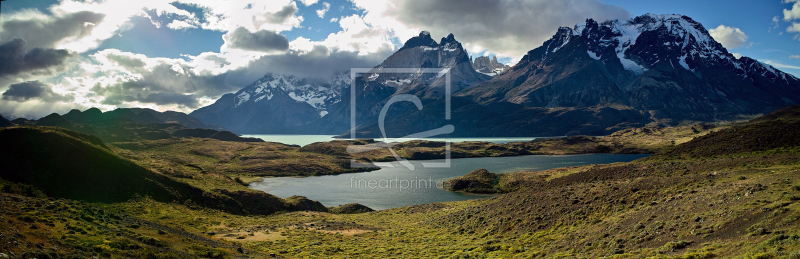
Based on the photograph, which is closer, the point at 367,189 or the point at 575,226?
the point at 575,226

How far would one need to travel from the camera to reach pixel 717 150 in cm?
5416

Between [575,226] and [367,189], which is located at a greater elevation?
[575,226]

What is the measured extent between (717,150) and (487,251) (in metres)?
48.2

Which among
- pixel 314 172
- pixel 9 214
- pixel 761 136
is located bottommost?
pixel 314 172

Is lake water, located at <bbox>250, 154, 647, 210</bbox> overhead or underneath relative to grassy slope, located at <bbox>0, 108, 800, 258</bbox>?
underneath

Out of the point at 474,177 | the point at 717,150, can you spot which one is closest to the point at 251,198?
the point at 474,177

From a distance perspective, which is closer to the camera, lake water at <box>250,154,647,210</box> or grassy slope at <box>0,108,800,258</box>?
Result: grassy slope at <box>0,108,800,258</box>

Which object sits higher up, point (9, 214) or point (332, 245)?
point (9, 214)

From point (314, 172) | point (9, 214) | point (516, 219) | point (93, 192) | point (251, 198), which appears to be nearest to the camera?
point (9, 214)

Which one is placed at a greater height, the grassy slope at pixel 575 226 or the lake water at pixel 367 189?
the grassy slope at pixel 575 226

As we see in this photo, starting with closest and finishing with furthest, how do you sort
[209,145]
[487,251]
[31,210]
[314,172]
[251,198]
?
[31,210]
[487,251]
[251,198]
[314,172]
[209,145]

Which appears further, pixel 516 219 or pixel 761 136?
pixel 761 136

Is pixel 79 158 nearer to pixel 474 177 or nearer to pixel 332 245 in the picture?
pixel 332 245

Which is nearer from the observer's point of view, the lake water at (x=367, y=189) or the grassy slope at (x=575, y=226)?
the grassy slope at (x=575, y=226)
